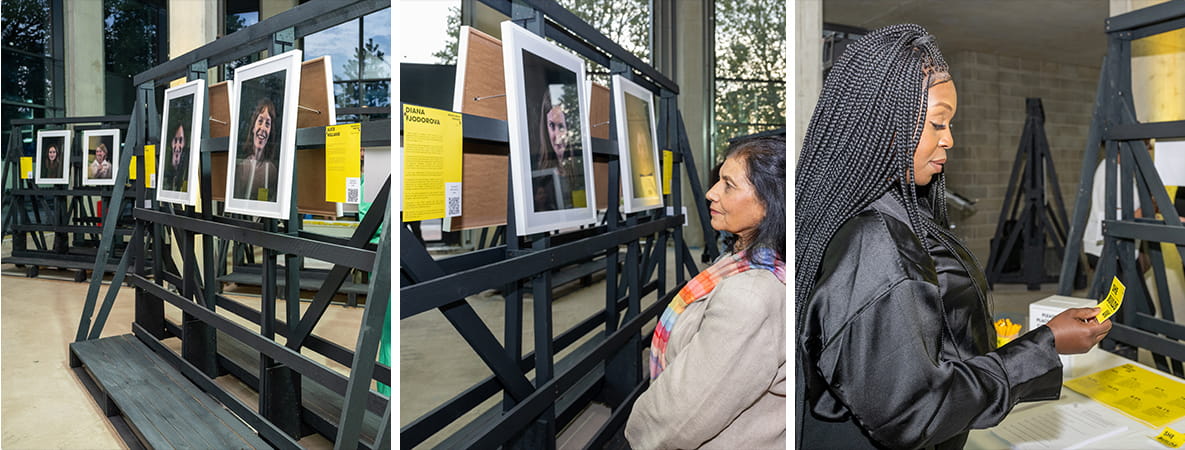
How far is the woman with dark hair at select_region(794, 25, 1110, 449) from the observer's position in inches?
28.3

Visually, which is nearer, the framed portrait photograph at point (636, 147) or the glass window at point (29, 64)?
the framed portrait photograph at point (636, 147)

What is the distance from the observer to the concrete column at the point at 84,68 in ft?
5.08

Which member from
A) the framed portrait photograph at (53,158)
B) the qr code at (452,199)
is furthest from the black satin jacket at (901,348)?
the framed portrait photograph at (53,158)

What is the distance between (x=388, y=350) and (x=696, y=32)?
816mm

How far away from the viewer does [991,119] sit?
23.1 feet

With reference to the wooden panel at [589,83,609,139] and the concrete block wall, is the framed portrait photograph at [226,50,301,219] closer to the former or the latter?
the wooden panel at [589,83,609,139]

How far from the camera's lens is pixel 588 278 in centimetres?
113

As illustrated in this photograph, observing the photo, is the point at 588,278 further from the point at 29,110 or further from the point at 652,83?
the point at 29,110

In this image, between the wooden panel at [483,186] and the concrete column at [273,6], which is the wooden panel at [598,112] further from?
the concrete column at [273,6]

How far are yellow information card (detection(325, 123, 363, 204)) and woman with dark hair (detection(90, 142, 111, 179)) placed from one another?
0.73 meters

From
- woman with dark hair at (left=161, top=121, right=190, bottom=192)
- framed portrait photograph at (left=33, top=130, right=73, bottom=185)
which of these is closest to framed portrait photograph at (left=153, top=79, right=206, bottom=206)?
woman with dark hair at (left=161, top=121, right=190, bottom=192)

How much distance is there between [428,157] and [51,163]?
4.60 feet

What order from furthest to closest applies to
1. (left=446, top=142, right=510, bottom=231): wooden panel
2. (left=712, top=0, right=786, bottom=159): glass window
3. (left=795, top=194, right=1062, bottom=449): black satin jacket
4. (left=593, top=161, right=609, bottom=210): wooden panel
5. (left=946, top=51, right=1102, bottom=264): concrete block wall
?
(left=946, top=51, right=1102, bottom=264): concrete block wall < (left=593, top=161, right=609, bottom=210): wooden panel < (left=446, top=142, right=510, bottom=231): wooden panel < (left=712, top=0, right=786, bottom=159): glass window < (left=795, top=194, right=1062, bottom=449): black satin jacket

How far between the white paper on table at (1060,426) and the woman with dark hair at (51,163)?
2.29 m
